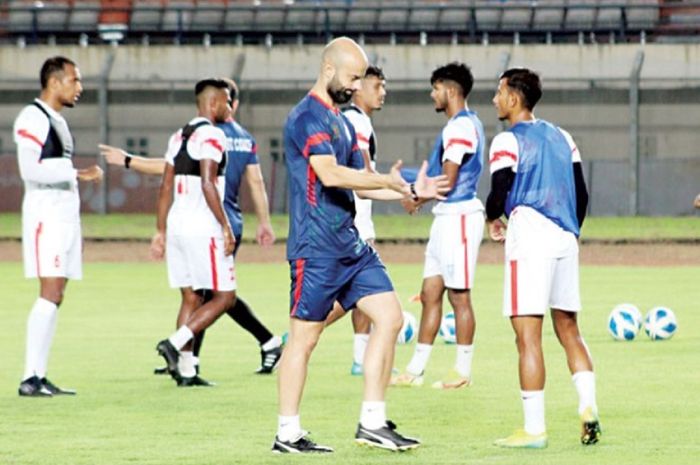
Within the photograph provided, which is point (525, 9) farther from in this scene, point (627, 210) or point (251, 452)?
point (251, 452)

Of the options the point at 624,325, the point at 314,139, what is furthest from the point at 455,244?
the point at 624,325

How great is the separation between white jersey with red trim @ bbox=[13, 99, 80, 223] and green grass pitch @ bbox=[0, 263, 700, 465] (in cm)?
130

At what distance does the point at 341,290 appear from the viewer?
9.57 metres

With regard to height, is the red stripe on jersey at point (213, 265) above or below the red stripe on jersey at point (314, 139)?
below

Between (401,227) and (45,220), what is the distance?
28.0 metres

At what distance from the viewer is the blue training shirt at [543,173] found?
31.7 feet

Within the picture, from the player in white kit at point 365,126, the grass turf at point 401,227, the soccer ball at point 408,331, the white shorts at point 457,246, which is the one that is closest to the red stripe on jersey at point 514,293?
the white shorts at point 457,246

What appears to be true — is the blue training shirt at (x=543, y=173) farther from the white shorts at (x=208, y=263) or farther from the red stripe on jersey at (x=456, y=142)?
the white shorts at (x=208, y=263)

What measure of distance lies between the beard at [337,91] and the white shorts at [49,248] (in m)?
3.51

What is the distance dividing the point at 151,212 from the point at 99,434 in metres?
36.3

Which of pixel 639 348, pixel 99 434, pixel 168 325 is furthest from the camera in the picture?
pixel 168 325

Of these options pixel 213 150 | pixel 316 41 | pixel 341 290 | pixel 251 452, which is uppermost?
pixel 316 41

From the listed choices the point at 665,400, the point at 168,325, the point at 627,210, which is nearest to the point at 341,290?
the point at 665,400

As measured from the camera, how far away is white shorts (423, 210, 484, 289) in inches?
500
